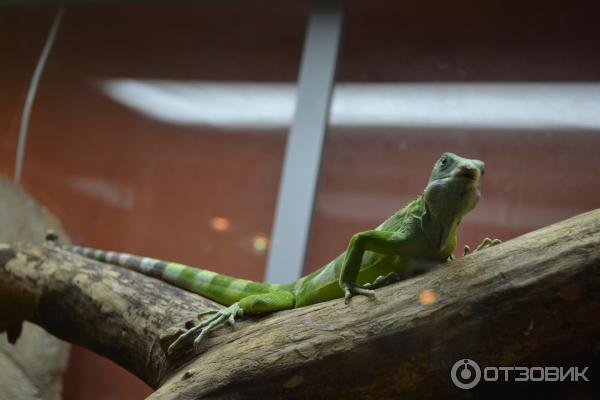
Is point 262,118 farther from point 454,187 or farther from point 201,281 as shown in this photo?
point 454,187

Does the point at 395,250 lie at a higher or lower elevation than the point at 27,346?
higher

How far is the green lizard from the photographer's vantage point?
97.3 inches

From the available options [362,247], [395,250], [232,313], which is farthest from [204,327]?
[395,250]

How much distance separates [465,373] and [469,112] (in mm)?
2586

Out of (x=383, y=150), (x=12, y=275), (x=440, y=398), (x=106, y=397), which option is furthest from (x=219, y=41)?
(x=440, y=398)

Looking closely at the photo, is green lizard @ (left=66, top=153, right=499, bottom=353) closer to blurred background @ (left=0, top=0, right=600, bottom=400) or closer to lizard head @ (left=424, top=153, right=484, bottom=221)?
lizard head @ (left=424, top=153, right=484, bottom=221)

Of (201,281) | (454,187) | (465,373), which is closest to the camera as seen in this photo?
(465,373)

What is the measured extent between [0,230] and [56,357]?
3.87ft

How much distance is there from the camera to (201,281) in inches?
138

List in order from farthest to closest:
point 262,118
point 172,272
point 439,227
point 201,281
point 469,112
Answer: point 262,118
point 469,112
point 172,272
point 201,281
point 439,227

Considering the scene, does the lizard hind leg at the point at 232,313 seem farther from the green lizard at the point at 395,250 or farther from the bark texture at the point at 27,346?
the bark texture at the point at 27,346

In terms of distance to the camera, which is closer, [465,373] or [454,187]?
[465,373]

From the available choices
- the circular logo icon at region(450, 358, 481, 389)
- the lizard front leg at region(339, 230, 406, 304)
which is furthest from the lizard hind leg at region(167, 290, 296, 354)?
the circular logo icon at region(450, 358, 481, 389)

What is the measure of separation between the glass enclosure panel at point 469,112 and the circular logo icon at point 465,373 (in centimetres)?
174
